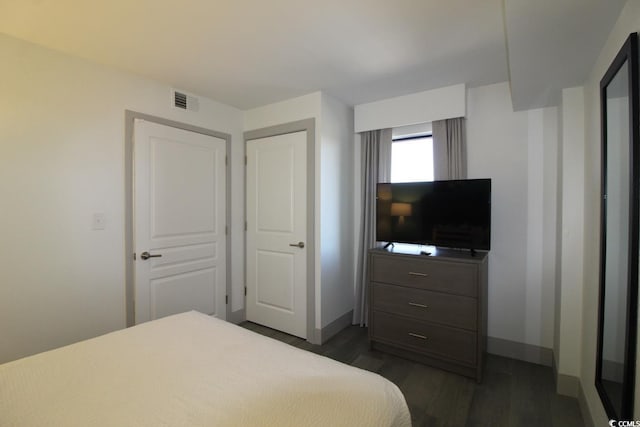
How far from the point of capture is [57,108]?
78.2 inches

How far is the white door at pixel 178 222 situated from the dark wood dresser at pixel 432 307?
5.52ft

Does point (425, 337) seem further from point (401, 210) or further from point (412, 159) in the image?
point (412, 159)

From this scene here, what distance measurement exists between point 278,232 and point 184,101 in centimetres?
159

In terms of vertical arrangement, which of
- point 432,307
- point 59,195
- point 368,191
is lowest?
point 432,307

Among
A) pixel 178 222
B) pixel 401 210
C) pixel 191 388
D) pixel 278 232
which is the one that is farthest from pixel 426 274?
pixel 178 222

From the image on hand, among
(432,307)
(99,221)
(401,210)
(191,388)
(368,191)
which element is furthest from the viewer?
(368,191)

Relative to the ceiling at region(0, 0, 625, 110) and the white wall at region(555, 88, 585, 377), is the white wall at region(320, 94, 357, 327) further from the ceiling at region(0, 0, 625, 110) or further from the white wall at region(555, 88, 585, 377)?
the white wall at region(555, 88, 585, 377)

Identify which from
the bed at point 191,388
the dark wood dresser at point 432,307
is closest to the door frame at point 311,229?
the dark wood dresser at point 432,307

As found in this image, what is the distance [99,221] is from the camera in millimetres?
2184

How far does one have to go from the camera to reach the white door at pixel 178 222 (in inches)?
95.6

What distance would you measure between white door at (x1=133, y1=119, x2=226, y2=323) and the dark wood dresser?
168 cm

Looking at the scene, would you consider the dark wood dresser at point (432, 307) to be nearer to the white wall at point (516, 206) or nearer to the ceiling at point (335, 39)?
the white wall at point (516, 206)

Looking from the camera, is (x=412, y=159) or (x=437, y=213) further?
(x=412, y=159)

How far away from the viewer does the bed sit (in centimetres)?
90
